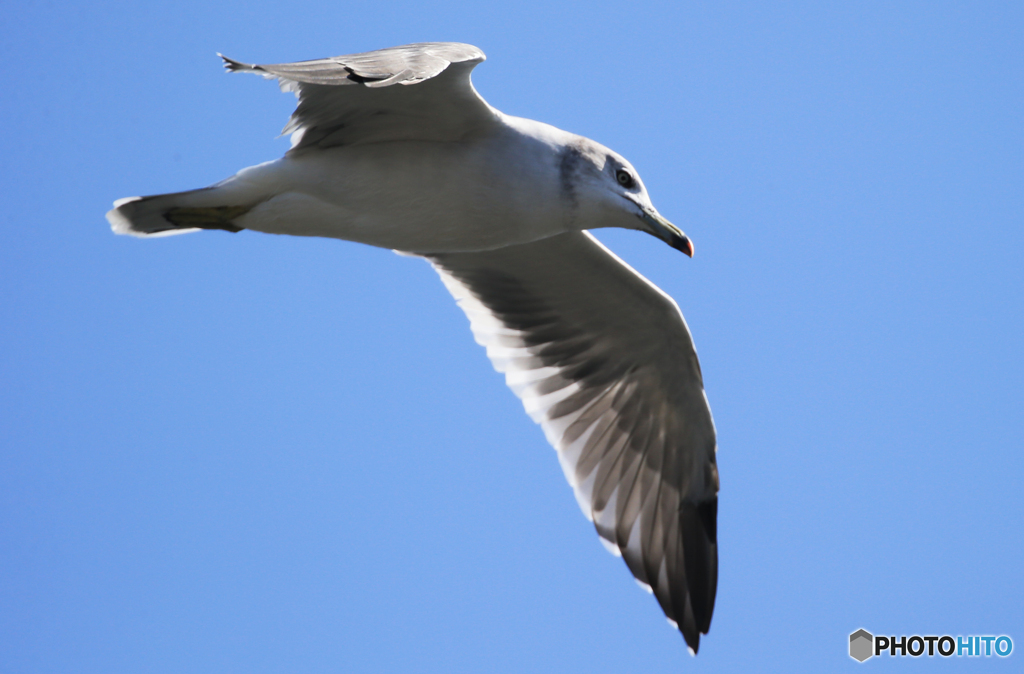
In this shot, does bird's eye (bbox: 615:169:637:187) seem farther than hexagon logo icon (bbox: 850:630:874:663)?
No

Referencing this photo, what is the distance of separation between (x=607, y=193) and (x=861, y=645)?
12.3 ft

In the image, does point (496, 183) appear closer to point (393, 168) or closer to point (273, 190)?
point (393, 168)

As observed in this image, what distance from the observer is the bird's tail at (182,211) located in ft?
14.4

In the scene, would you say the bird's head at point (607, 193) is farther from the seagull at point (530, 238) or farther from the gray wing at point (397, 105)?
the gray wing at point (397, 105)

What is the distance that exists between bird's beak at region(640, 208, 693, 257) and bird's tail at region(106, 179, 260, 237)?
172cm

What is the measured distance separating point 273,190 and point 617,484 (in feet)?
8.93

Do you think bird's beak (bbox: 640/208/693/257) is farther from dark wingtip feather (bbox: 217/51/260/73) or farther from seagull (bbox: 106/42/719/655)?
dark wingtip feather (bbox: 217/51/260/73)

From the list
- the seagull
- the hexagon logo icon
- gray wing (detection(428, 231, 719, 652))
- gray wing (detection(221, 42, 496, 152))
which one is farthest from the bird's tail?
the hexagon logo icon

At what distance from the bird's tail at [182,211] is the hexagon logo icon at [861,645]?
4.61 metres

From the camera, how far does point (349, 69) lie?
341cm

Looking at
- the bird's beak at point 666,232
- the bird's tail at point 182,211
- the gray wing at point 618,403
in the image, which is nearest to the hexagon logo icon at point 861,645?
the gray wing at point 618,403

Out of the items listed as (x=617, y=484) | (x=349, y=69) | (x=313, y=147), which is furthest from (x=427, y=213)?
(x=617, y=484)

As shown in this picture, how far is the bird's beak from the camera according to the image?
4527mm

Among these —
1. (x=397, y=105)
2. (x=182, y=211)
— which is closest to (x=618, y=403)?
(x=397, y=105)
